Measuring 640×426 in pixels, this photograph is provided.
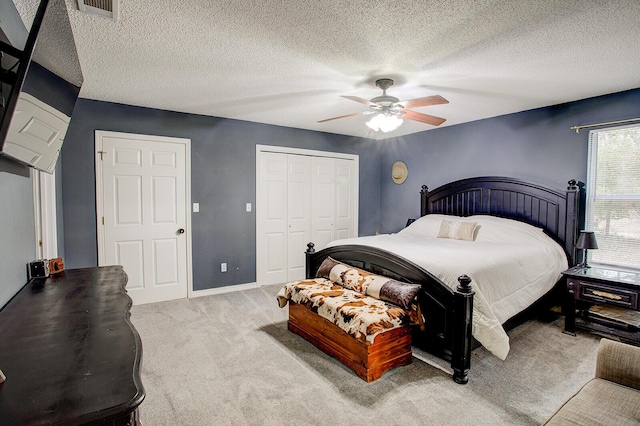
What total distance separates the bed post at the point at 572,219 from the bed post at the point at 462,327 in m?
2.08

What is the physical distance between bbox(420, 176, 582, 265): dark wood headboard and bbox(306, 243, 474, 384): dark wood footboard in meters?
2.06

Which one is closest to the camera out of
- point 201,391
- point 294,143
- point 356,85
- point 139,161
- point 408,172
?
point 201,391

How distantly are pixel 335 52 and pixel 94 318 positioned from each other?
7.13ft

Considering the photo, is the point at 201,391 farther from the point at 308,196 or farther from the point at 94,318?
the point at 308,196

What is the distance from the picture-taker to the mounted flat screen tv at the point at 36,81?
1060 mm

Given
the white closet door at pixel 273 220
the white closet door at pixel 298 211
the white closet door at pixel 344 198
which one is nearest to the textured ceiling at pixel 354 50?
the white closet door at pixel 273 220

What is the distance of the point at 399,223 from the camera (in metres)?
5.70

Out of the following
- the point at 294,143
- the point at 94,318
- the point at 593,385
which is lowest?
the point at 593,385

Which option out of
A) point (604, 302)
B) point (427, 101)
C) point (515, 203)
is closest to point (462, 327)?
point (604, 302)

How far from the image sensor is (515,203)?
4.07m

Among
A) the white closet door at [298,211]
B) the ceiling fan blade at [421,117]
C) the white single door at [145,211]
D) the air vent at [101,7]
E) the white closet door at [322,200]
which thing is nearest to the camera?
the air vent at [101,7]

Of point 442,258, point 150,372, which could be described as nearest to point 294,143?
point 442,258

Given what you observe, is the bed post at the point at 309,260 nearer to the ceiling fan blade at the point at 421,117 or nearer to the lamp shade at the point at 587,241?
the ceiling fan blade at the point at 421,117

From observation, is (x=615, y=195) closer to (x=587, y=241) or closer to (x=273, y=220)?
(x=587, y=241)
